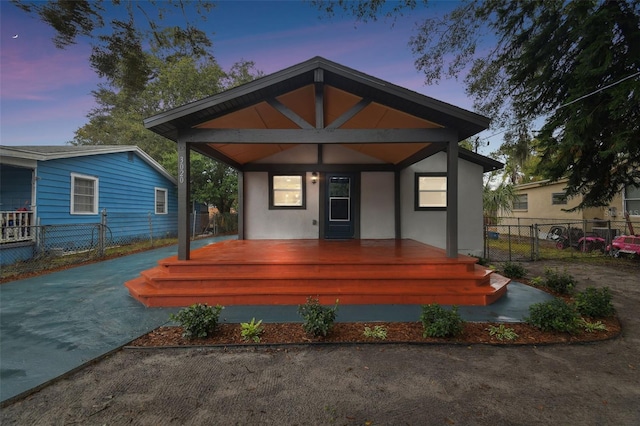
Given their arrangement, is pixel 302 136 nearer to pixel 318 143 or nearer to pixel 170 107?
pixel 318 143

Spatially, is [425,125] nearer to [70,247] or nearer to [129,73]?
[129,73]

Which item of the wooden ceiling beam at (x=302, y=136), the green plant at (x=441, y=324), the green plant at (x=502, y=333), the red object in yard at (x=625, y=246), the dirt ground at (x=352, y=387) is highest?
the wooden ceiling beam at (x=302, y=136)

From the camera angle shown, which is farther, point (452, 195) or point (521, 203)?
point (521, 203)

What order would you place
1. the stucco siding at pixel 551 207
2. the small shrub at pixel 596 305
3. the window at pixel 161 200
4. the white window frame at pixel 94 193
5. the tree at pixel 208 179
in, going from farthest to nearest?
the tree at pixel 208 179 → the window at pixel 161 200 → the stucco siding at pixel 551 207 → the white window frame at pixel 94 193 → the small shrub at pixel 596 305

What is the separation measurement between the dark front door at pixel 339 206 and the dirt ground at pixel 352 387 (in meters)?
5.63

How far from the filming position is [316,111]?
4.99m

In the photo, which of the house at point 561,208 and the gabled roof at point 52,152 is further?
the house at point 561,208

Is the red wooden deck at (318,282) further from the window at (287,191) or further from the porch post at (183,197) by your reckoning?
the window at (287,191)

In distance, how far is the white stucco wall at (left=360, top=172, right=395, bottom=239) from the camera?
8594mm

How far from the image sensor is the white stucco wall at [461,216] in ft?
27.7

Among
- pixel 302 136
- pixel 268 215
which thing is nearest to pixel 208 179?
pixel 268 215

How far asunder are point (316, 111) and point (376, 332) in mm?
3706

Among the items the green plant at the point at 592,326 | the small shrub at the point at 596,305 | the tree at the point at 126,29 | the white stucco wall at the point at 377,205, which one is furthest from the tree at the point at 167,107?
the green plant at the point at 592,326

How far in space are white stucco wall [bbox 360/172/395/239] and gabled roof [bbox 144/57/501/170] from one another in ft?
9.43
